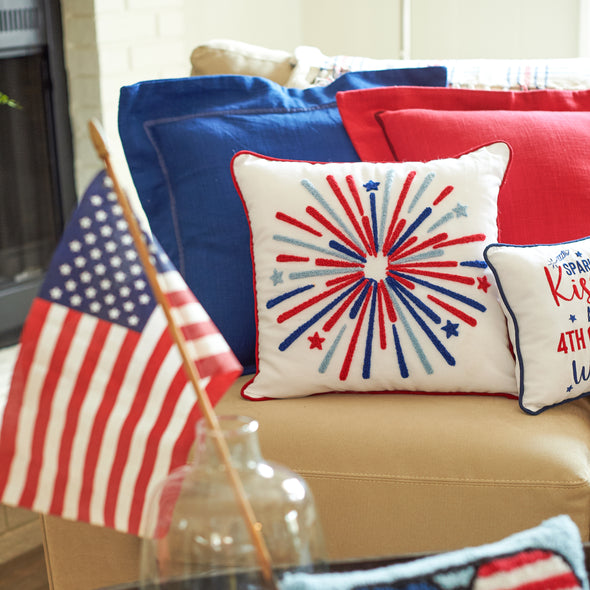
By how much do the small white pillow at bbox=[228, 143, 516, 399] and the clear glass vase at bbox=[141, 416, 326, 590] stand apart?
1.90ft

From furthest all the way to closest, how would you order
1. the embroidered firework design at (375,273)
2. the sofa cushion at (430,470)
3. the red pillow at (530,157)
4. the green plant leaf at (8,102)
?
the green plant leaf at (8,102)
the red pillow at (530,157)
the embroidered firework design at (375,273)
the sofa cushion at (430,470)

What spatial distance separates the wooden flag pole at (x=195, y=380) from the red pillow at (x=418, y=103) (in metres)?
0.75

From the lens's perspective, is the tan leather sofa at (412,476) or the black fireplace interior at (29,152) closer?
the tan leather sofa at (412,476)

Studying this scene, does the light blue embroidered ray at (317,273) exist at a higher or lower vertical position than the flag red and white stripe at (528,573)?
higher

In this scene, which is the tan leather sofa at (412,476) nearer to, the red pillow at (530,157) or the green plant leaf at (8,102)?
the red pillow at (530,157)

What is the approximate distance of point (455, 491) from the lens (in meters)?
1.10

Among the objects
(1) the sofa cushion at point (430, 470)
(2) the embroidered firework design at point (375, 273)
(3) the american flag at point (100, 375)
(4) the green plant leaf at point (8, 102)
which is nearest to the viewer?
(3) the american flag at point (100, 375)

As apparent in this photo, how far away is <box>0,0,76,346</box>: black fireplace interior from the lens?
2248 millimetres

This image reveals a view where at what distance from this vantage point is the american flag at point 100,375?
763 mm

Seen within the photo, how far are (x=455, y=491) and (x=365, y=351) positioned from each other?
23 centimetres

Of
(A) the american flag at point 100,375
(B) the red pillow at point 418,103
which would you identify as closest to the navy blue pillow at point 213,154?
(B) the red pillow at point 418,103

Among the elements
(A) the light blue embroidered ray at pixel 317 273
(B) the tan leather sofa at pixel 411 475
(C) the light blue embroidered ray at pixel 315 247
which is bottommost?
(B) the tan leather sofa at pixel 411 475

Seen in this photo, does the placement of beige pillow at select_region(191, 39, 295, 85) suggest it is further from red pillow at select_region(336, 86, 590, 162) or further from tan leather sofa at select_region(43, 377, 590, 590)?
tan leather sofa at select_region(43, 377, 590, 590)

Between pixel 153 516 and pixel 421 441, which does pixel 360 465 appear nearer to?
pixel 421 441
